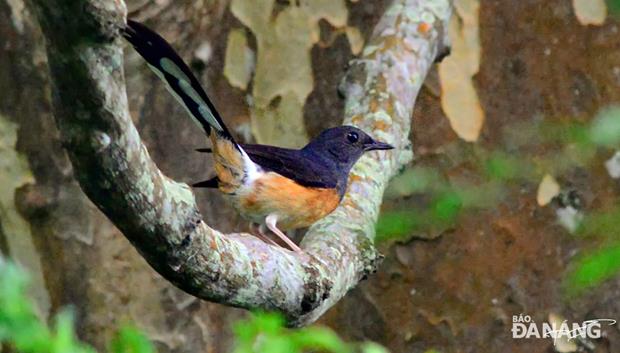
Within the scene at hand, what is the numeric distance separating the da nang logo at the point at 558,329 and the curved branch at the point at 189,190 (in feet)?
3.73

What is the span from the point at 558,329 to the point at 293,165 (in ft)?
5.39

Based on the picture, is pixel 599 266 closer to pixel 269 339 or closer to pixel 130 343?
pixel 269 339

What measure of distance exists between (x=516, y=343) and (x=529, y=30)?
1500mm

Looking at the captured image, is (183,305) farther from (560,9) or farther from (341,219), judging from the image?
(560,9)

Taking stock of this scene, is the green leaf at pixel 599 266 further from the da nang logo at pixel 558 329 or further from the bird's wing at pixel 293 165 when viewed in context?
the da nang logo at pixel 558 329

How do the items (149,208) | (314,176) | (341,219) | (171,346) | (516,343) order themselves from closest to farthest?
1. (149,208)
2. (341,219)
3. (314,176)
4. (171,346)
5. (516,343)

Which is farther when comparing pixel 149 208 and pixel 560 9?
pixel 560 9

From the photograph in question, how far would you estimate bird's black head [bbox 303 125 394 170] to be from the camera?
5199 millimetres

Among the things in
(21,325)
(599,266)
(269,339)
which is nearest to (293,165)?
(599,266)

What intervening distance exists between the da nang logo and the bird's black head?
3.94 ft

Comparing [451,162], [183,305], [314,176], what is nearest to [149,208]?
[314,176]

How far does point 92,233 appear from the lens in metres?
5.42

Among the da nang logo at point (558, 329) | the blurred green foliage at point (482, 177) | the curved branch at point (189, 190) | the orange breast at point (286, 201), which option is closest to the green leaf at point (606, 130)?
the curved branch at point (189, 190)

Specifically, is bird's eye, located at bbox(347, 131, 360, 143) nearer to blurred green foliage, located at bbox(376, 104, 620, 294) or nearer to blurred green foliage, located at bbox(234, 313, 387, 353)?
blurred green foliage, located at bbox(376, 104, 620, 294)
